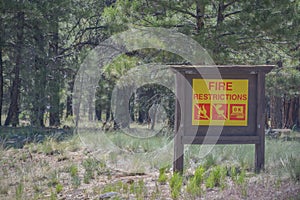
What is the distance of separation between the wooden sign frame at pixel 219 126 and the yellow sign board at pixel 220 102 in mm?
67

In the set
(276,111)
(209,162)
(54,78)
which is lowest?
(209,162)

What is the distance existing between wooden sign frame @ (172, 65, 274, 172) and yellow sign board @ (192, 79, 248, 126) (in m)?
0.07

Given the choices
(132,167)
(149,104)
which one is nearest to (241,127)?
(132,167)

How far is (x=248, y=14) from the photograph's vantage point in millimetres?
12719

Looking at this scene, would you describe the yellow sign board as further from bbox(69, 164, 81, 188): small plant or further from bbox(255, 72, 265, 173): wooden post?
bbox(69, 164, 81, 188): small plant

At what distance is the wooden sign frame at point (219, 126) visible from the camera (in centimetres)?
774

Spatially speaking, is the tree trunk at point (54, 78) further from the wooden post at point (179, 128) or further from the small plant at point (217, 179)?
the small plant at point (217, 179)

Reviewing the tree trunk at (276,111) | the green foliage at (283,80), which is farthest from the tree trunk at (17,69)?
the tree trunk at (276,111)

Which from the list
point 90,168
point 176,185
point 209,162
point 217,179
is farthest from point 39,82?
point 176,185

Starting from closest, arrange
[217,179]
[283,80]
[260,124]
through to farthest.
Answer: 1. [217,179]
2. [260,124]
3. [283,80]

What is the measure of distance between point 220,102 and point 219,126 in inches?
16.4

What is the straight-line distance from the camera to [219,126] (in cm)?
785

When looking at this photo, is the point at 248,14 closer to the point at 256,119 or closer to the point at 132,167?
the point at 256,119

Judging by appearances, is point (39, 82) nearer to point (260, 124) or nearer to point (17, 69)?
point (17, 69)
